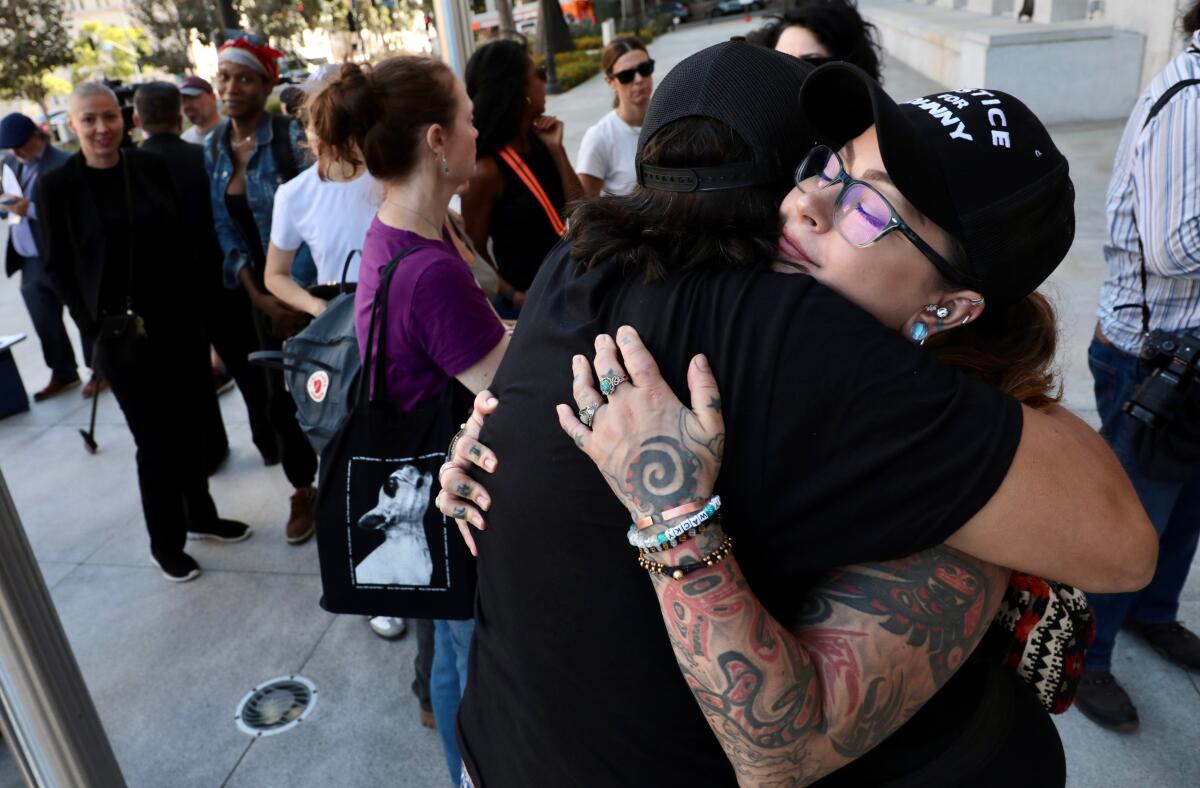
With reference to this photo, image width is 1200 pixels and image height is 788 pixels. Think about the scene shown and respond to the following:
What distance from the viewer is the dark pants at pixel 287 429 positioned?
4.32 metres

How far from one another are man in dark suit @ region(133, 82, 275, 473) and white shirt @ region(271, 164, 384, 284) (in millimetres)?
955

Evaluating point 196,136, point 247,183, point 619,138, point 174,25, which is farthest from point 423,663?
point 174,25

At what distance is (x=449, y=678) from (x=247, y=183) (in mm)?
2685

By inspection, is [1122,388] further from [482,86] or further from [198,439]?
[198,439]

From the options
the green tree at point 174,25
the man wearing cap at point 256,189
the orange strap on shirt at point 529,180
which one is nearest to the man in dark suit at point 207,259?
the man wearing cap at point 256,189

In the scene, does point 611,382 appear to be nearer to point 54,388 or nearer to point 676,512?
point 676,512

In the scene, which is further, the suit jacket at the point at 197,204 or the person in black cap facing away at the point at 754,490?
the suit jacket at the point at 197,204

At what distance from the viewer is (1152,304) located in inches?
97.6

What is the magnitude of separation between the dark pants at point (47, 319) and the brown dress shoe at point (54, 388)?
0.04m

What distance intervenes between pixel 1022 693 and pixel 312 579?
132 inches

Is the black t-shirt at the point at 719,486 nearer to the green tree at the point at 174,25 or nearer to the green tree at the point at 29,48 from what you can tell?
the green tree at the point at 29,48

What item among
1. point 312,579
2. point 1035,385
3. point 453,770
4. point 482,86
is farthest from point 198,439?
point 1035,385

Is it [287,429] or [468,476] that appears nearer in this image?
[468,476]

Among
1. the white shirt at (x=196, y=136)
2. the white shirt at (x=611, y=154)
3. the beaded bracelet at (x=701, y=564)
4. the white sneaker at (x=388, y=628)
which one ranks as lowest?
the white sneaker at (x=388, y=628)
